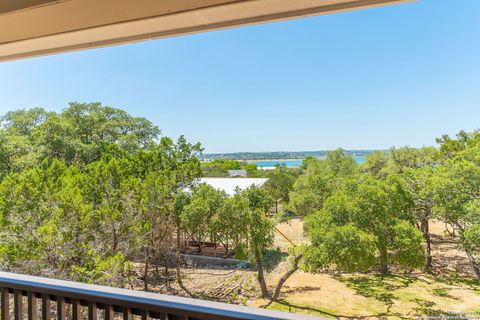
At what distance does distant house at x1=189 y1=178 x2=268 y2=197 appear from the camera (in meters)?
2.79

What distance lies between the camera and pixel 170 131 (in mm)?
2871

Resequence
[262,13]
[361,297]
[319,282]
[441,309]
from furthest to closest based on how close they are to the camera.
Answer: [319,282] < [361,297] < [441,309] < [262,13]

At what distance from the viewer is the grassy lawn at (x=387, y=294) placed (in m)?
2.13

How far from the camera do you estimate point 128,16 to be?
842mm

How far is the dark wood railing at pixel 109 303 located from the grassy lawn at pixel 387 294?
189 cm

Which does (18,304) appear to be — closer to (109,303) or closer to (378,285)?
(109,303)

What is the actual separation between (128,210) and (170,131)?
90 centimetres

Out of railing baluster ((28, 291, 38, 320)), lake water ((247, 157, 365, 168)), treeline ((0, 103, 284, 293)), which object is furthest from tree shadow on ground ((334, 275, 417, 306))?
railing baluster ((28, 291, 38, 320))

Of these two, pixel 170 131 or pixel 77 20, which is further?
pixel 170 131

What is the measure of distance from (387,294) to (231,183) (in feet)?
5.34

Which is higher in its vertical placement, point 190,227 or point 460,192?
point 460,192

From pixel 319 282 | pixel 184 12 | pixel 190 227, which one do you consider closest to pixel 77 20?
pixel 184 12

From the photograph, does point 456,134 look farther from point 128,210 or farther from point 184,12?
point 128,210

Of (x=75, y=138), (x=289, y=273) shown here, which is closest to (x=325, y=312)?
(x=289, y=273)
